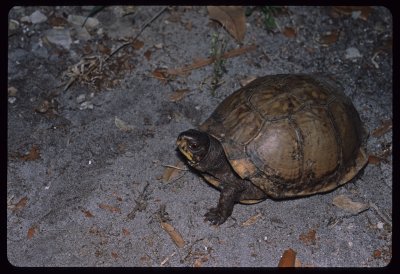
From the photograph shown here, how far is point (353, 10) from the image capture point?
13.4ft

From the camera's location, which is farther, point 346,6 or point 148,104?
point 346,6

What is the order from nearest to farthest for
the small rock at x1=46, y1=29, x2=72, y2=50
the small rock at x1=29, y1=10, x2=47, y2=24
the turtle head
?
1. the turtle head
2. the small rock at x1=46, y1=29, x2=72, y2=50
3. the small rock at x1=29, y1=10, x2=47, y2=24

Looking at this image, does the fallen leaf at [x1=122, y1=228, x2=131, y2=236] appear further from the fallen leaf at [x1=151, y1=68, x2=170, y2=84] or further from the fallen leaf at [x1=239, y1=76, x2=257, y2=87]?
the fallen leaf at [x1=239, y1=76, x2=257, y2=87]

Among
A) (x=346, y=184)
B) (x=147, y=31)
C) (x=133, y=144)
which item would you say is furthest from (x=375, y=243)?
(x=147, y=31)

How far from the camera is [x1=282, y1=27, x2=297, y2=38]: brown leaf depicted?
3896mm

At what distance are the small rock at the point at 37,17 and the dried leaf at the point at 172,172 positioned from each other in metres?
1.70

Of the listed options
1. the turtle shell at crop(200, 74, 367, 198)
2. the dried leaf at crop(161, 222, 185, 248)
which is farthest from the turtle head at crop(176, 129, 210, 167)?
the dried leaf at crop(161, 222, 185, 248)

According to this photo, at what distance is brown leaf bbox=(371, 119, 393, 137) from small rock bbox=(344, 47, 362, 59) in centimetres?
63

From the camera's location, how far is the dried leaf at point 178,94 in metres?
3.46

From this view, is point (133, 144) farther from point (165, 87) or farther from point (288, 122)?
point (288, 122)

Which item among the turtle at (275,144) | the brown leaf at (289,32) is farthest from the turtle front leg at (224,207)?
the brown leaf at (289,32)

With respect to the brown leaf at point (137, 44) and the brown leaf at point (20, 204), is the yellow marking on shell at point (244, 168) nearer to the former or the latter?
the brown leaf at point (20, 204)

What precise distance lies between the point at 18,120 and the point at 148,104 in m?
0.89

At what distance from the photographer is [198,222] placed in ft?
9.50
